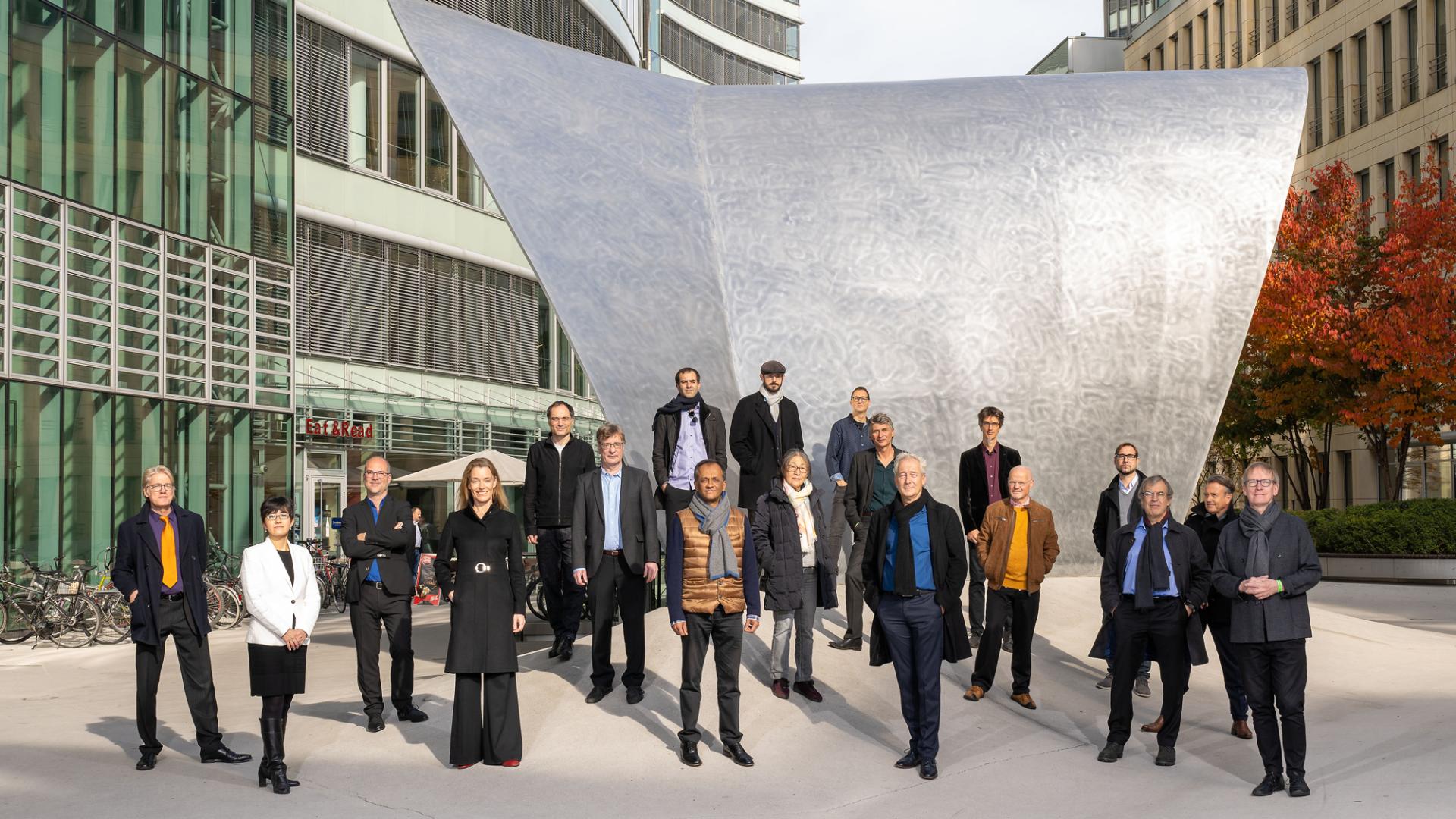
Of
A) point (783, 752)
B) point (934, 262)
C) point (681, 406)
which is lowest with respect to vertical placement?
point (783, 752)

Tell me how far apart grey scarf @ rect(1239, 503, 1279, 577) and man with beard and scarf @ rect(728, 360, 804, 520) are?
146 inches

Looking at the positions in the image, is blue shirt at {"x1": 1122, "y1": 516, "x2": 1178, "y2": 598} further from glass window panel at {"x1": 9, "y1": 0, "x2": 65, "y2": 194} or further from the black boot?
glass window panel at {"x1": 9, "y1": 0, "x2": 65, "y2": 194}

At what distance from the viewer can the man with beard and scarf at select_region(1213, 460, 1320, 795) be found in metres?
7.48

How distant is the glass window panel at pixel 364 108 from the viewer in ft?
90.5

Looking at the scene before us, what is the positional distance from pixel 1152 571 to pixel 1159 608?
0.69 feet

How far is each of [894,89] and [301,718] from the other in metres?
8.09

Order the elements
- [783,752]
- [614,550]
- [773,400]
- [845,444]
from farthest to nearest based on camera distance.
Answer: [845,444]
[773,400]
[614,550]
[783,752]

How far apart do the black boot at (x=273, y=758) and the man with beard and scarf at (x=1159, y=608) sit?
14.4ft

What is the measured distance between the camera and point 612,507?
30.7 ft

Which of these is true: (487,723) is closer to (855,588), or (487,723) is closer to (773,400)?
(855,588)

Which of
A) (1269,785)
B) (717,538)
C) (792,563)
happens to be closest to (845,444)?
(792,563)

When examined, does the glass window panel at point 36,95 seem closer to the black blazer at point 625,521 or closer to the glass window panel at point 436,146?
the black blazer at point 625,521

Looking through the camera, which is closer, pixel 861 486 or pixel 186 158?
pixel 861 486

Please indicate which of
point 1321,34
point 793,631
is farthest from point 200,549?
point 1321,34
